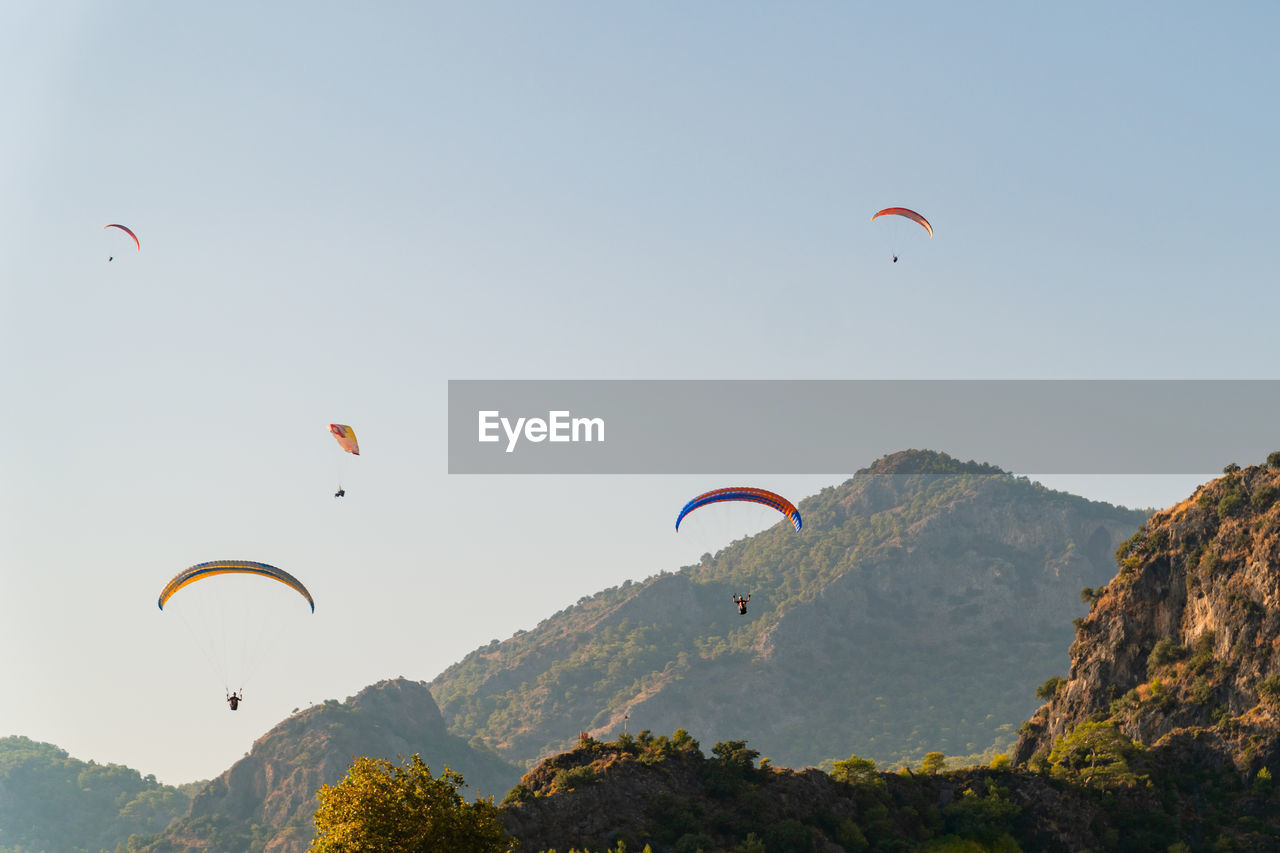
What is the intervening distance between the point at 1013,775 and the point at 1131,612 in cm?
3202

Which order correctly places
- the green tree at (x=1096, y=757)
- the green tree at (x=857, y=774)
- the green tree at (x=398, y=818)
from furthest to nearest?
the green tree at (x=1096, y=757) < the green tree at (x=857, y=774) < the green tree at (x=398, y=818)

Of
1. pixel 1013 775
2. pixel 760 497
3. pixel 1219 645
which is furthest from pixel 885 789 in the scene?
pixel 1219 645

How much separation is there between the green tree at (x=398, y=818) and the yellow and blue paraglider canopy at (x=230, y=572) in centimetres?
2389

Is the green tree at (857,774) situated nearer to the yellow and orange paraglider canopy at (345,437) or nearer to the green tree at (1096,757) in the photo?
the green tree at (1096,757)

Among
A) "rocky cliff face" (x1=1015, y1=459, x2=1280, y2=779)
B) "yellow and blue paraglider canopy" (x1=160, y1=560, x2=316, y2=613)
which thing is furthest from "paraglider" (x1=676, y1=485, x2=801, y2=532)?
"rocky cliff face" (x1=1015, y1=459, x2=1280, y2=779)

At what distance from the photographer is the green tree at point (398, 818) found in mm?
52438

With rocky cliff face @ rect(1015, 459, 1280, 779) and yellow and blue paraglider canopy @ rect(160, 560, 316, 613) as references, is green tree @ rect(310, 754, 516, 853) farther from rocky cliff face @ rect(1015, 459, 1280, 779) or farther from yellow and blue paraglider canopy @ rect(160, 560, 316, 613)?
rocky cliff face @ rect(1015, 459, 1280, 779)

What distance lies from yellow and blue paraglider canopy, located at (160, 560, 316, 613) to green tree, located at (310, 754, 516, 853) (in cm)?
2389

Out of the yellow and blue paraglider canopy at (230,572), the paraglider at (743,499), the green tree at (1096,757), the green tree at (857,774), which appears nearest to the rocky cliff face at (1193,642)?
the green tree at (1096,757)

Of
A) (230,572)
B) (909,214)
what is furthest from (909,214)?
(230,572)

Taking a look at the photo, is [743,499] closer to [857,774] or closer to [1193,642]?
[857,774]

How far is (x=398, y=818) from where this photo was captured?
5291 cm

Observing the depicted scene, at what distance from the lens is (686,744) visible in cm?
10612

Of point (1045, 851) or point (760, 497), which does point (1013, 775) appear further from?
point (760, 497)
